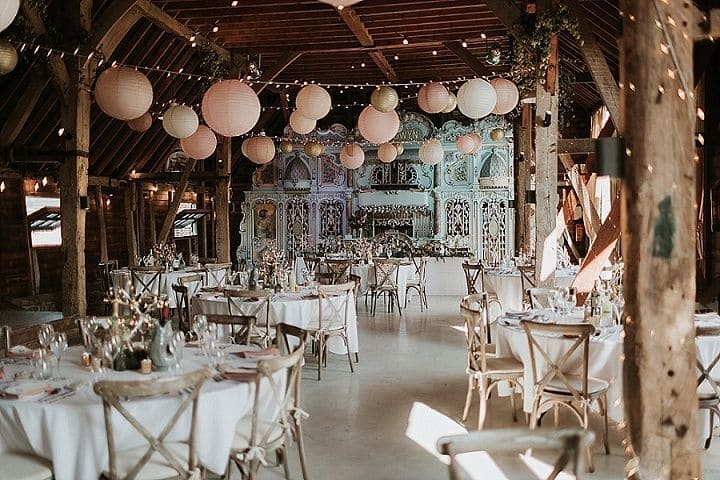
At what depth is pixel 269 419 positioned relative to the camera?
3951 mm

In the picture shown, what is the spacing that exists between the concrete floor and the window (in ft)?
22.0

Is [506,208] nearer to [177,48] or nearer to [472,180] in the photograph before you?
[472,180]

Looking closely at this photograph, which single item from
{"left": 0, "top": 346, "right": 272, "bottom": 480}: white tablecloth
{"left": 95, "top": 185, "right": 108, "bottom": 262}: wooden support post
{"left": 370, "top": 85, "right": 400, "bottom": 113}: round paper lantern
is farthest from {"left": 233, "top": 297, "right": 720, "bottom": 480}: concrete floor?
{"left": 95, "top": 185, "right": 108, "bottom": 262}: wooden support post

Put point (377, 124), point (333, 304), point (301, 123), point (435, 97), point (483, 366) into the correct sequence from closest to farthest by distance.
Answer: point (483, 366)
point (333, 304)
point (377, 124)
point (435, 97)
point (301, 123)

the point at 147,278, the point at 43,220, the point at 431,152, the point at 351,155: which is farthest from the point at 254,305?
the point at 43,220

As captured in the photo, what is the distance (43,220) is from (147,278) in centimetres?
375

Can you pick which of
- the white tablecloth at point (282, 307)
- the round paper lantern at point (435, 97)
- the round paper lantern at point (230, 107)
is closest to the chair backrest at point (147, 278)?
the white tablecloth at point (282, 307)

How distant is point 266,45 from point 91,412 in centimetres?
910

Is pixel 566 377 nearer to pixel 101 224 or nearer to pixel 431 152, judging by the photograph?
pixel 431 152

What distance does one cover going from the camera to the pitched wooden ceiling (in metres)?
9.22

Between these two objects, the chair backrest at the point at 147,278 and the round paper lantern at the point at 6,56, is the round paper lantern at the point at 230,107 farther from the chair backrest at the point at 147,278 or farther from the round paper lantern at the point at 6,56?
the chair backrest at the point at 147,278

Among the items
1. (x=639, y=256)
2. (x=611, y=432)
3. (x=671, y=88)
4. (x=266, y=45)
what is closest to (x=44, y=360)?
(x=639, y=256)

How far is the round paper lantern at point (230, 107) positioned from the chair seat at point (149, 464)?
9.90ft

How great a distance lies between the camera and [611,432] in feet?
16.8
